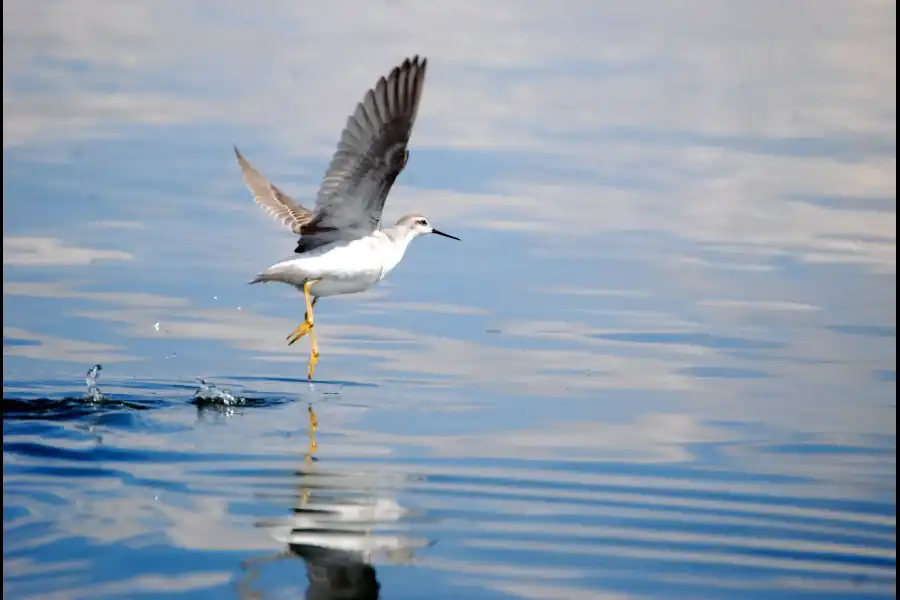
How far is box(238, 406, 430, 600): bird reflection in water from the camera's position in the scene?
6992mm

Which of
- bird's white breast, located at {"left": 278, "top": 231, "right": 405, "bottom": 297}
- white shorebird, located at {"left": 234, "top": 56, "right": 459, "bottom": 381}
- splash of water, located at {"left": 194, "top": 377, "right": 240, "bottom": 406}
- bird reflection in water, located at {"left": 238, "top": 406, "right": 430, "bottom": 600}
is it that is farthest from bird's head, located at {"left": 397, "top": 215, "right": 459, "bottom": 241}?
bird reflection in water, located at {"left": 238, "top": 406, "right": 430, "bottom": 600}

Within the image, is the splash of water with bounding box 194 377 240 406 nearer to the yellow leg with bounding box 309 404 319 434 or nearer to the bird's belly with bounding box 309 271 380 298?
the yellow leg with bounding box 309 404 319 434

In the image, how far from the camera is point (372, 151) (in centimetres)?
1124

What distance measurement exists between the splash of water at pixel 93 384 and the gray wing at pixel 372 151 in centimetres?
199

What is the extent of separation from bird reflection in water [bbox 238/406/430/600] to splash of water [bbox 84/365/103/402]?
8.59ft

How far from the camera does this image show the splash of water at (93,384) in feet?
36.9

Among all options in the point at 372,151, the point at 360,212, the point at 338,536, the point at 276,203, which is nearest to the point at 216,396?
the point at 360,212

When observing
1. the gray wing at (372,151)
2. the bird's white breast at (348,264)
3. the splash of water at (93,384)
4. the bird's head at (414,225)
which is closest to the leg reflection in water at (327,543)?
the splash of water at (93,384)

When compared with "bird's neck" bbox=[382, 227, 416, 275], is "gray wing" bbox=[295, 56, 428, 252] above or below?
above

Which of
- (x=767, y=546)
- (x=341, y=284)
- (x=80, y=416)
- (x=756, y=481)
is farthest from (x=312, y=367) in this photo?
(x=767, y=546)

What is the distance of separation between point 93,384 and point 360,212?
7.54 feet

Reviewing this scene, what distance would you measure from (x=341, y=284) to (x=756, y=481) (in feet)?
13.2

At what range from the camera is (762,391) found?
12391 mm

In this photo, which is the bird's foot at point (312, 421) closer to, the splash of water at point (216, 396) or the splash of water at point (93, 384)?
the splash of water at point (216, 396)
